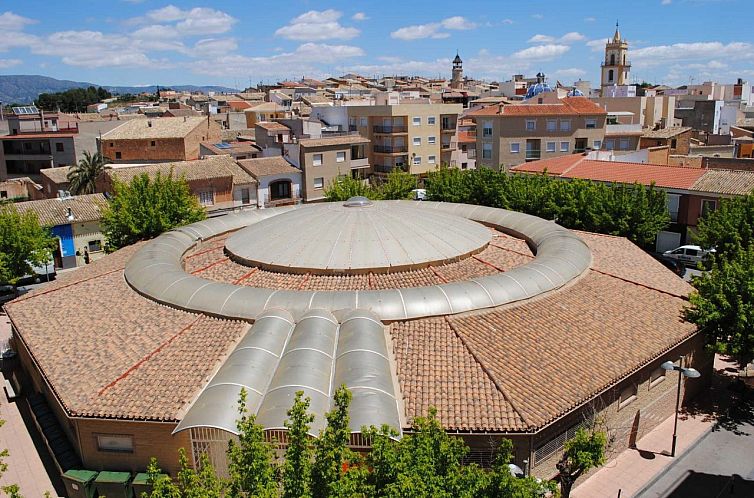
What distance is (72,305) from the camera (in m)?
23.2

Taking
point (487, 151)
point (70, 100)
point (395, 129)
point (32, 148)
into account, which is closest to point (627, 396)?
point (487, 151)

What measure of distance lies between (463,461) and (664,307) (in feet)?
35.4

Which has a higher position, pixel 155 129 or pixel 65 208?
pixel 155 129

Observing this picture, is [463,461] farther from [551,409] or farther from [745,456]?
[745,456]

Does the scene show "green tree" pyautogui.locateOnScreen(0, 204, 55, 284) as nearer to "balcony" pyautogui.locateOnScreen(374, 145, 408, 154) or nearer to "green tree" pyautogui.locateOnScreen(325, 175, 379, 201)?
"green tree" pyautogui.locateOnScreen(325, 175, 379, 201)

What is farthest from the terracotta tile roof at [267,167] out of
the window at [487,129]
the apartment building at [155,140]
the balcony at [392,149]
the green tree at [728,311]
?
the green tree at [728,311]

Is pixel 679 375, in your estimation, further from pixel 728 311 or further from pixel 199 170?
pixel 199 170

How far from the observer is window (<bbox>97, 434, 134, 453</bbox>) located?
16922 millimetres

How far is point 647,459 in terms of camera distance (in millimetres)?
19688

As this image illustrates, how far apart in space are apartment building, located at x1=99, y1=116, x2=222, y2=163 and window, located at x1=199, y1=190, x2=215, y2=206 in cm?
1380

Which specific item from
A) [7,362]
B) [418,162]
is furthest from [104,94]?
[7,362]

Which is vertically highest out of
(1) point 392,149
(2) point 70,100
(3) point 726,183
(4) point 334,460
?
(2) point 70,100

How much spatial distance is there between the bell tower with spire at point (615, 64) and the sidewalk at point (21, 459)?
11089cm

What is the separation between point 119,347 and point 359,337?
7.53 m
